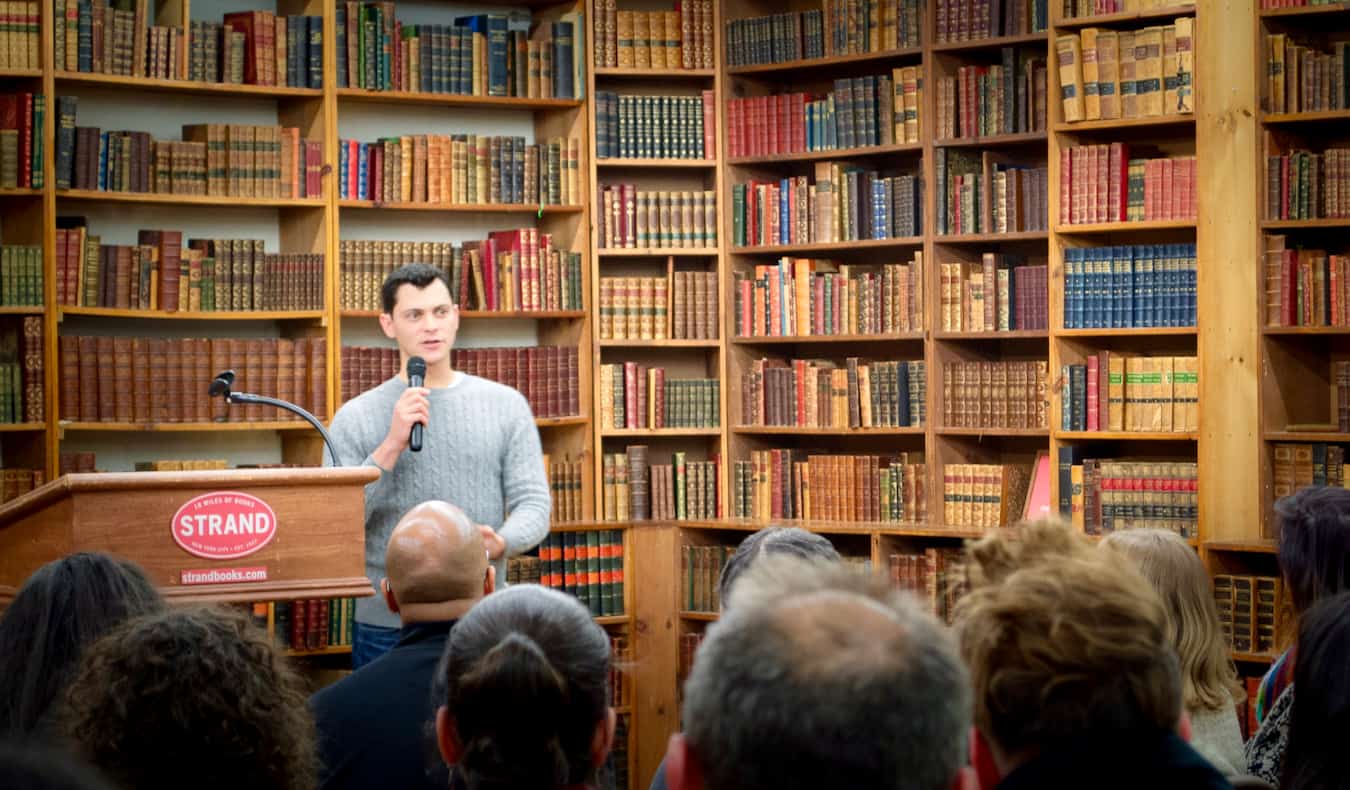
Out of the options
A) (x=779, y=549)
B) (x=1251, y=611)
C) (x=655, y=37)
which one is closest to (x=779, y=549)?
(x=779, y=549)

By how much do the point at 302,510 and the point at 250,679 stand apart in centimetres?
178

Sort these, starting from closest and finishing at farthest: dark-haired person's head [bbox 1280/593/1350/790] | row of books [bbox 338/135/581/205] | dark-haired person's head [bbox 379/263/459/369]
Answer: dark-haired person's head [bbox 1280/593/1350/790] → dark-haired person's head [bbox 379/263/459/369] → row of books [bbox 338/135/581/205]

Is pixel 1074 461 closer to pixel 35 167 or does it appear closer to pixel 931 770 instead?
pixel 35 167

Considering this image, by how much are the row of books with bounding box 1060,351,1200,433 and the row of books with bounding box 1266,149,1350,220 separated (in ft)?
1.92

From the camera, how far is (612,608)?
609 centimetres

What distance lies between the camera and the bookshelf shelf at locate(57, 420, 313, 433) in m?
5.21

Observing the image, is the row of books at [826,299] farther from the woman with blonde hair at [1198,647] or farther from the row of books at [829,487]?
the woman with blonde hair at [1198,647]

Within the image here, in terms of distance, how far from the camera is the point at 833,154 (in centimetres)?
593

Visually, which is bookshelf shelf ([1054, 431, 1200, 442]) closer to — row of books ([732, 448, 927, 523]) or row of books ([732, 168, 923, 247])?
row of books ([732, 448, 927, 523])

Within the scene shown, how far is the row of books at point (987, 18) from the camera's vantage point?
5488 millimetres

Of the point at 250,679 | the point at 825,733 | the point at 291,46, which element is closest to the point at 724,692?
the point at 825,733

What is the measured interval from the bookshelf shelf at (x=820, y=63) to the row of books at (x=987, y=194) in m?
0.41

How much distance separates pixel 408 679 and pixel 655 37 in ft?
13.7

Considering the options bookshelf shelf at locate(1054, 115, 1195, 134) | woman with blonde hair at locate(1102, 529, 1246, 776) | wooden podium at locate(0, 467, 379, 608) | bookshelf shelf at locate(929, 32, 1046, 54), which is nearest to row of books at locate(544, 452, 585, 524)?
bookshelf shelf at locate(929, 32, 1046, 54)
